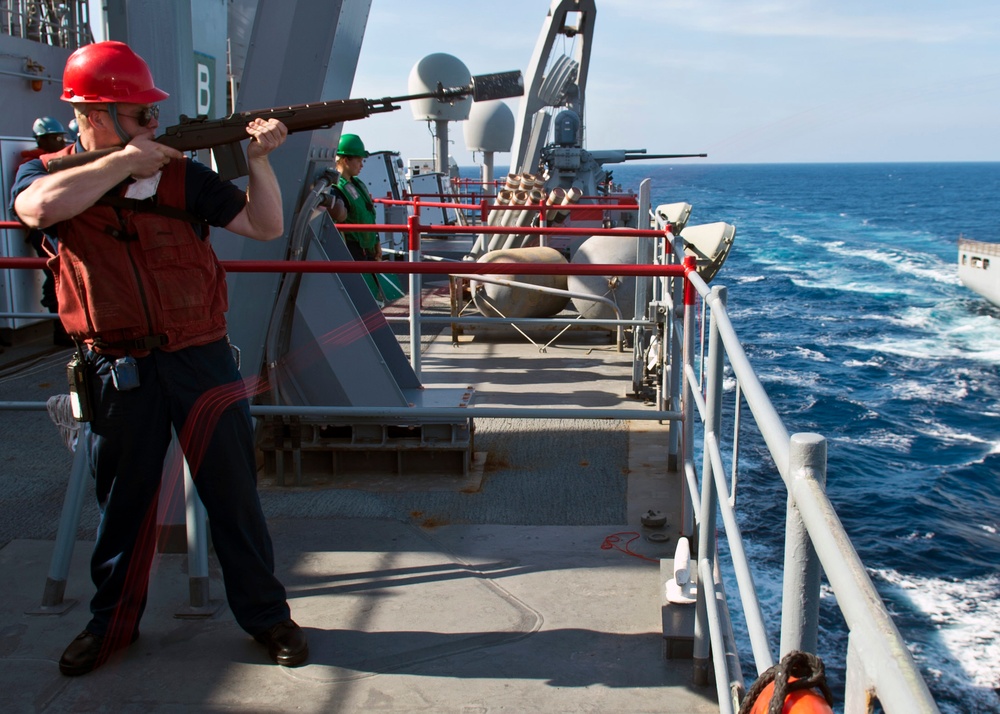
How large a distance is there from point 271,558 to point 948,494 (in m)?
11.0

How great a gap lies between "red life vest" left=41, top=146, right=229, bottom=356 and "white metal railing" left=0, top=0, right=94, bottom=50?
912 centimetres

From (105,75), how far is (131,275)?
582 mm

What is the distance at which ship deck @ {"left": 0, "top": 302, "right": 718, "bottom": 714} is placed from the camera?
2932mm

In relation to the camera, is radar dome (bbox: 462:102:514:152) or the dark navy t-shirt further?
radar dome (bbox: 462:102:514:152)

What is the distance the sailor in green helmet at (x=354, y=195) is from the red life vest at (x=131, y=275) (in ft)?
13.3

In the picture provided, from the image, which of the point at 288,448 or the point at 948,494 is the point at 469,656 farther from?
the point at 948,494

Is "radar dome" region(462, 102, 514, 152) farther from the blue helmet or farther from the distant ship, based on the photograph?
the blue helmet

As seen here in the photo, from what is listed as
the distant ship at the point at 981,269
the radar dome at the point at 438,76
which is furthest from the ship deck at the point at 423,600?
the distant ship at the point at 981,269

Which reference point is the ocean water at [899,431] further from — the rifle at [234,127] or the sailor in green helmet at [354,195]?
the rifle at [234,127]

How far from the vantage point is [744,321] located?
25094 mm

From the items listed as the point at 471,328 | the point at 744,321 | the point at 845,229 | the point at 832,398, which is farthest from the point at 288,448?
the point at 845,229

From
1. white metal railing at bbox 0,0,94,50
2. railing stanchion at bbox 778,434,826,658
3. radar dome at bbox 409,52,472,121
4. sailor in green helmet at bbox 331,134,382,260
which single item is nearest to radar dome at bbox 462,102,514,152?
radar dome at bbox 409,52,472,121

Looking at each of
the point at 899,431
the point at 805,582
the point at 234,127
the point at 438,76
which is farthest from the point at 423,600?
the point at 438,76

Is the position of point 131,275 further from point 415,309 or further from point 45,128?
point 45,128
